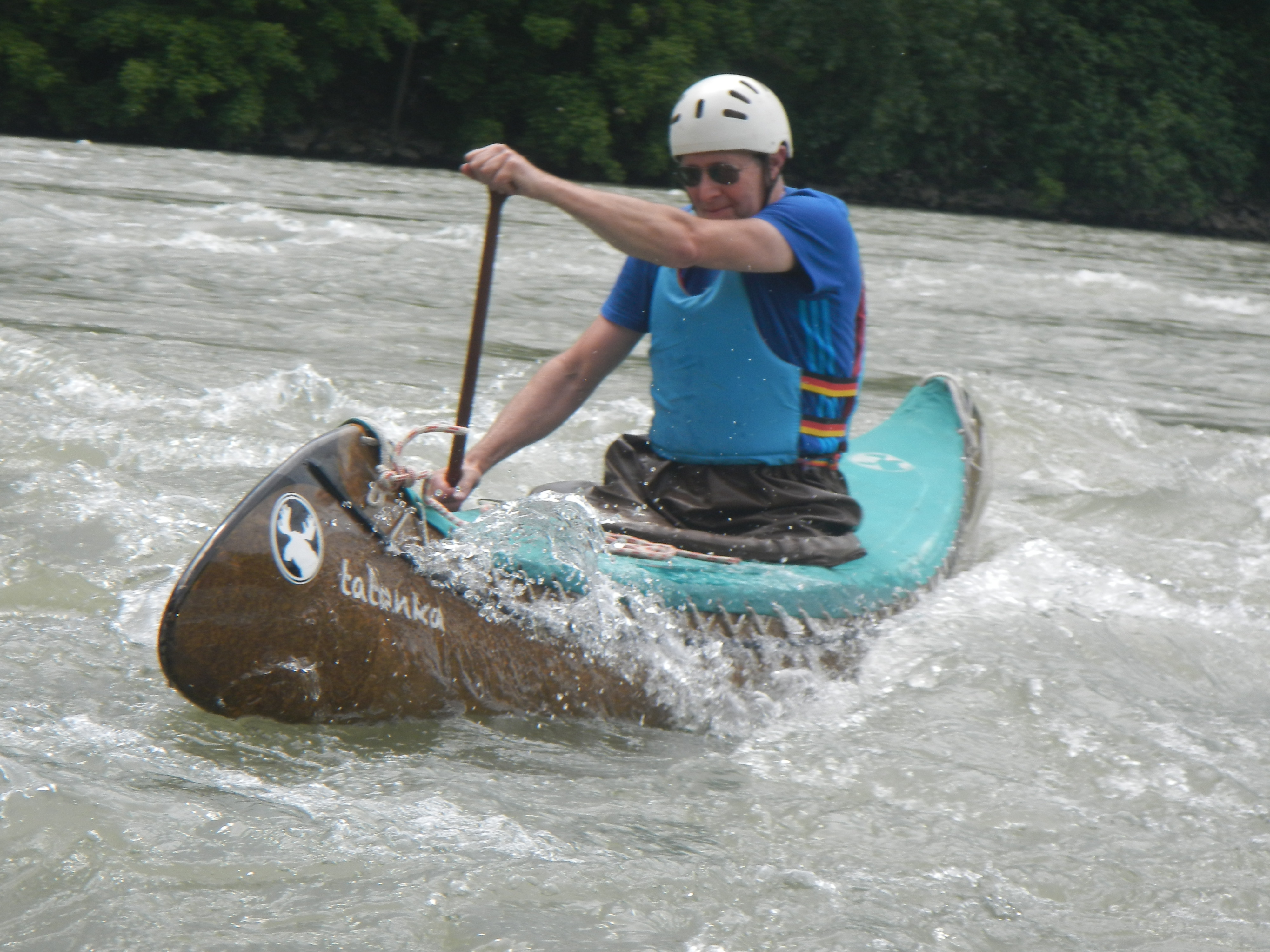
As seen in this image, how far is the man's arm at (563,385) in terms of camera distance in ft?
10.5

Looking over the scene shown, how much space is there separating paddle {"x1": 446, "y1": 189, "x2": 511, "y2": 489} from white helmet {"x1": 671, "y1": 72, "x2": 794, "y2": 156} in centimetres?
48

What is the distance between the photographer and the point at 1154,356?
837 centimetres

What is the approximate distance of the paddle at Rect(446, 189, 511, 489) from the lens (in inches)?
103

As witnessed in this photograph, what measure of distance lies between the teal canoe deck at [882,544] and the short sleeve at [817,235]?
0.62m

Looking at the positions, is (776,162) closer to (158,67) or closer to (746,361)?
(746,361)

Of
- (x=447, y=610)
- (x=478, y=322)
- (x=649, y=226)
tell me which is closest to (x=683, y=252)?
(x=649, y=226)

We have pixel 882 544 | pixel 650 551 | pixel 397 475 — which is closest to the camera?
pixel 397 475

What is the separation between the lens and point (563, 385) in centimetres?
327

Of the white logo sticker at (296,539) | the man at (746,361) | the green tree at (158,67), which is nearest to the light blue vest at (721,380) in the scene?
the man at (746,361)

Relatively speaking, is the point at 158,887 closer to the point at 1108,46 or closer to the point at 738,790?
the point at 738,790

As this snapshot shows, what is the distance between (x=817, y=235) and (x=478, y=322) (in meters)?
0.73

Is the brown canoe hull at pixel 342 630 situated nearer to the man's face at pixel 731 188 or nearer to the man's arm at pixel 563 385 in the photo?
the man's arm at pixel 563 385

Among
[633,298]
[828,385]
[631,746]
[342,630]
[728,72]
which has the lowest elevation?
[631,746]

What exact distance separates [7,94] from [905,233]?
11.3 metres
